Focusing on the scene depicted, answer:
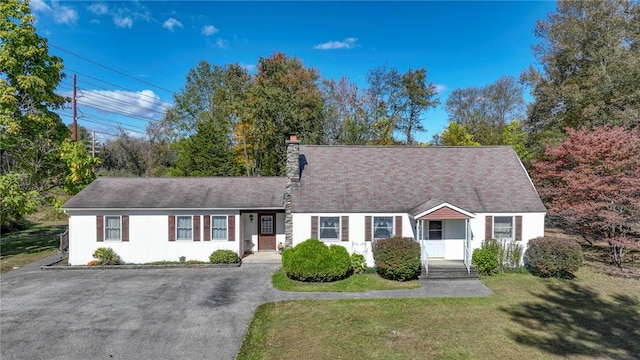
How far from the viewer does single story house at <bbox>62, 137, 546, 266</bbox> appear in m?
15.6

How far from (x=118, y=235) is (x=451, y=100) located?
150 feet

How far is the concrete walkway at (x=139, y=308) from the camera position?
8.60m

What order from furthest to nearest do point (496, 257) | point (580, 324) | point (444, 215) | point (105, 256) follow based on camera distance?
point (105, 256), point (496, 257), point (444, 215), point (580, 324)

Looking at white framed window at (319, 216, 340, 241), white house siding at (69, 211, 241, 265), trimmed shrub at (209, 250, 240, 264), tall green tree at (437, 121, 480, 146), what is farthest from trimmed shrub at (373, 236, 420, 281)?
tall green tree at (437, 121, 480, 146)

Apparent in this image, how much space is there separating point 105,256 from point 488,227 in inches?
737

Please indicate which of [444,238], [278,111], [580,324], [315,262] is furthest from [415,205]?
[278,111]

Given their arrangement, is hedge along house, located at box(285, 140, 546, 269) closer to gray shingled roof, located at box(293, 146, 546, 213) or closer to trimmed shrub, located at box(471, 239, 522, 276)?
gray shingled roof, located at box(293, 146, 546, 213)

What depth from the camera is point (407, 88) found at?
36.7m

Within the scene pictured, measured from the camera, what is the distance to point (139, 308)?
11180mm

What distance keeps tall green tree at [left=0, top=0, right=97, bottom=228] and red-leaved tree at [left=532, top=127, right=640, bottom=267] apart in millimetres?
26304

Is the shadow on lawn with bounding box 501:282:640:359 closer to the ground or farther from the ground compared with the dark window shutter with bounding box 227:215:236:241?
closer to the ground

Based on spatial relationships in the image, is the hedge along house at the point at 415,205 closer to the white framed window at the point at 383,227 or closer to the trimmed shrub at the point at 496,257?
the white framed window at the point at 383,227

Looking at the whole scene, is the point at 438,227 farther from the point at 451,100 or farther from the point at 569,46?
the point at 451,100

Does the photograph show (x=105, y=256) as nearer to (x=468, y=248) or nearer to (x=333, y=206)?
(x=333, y=206)
